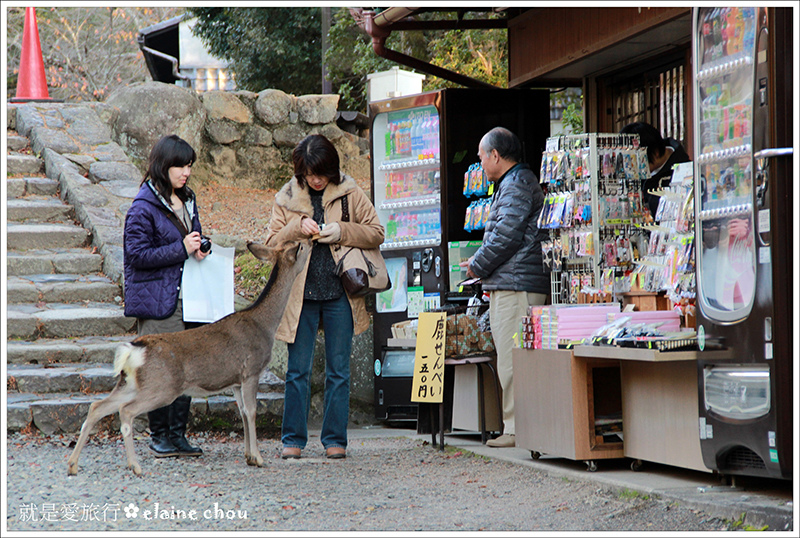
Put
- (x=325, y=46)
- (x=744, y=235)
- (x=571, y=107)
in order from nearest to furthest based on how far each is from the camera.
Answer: (x=744, y=235) → (x=571, y=107) → (x=325, y=46)

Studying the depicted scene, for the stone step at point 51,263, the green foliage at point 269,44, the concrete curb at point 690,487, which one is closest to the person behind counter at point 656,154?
the concrete curb at point 690,487

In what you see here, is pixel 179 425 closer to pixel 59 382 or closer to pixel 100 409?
pixel 100 409

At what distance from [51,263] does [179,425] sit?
376cm

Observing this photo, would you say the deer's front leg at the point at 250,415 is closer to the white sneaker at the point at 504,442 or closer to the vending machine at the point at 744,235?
the white sneaker at the point at 504,442

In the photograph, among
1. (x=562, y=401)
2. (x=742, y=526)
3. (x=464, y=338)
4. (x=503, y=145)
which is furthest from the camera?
(x=464, y=338)

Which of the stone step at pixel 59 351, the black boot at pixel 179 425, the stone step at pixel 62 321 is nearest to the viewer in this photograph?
the black boot at pixel 179 425

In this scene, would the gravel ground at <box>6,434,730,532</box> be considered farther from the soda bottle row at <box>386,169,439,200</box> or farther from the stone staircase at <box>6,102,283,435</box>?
the soda bottle row at <box>386,169,439,200</box>

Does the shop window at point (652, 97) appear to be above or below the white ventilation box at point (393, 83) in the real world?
below

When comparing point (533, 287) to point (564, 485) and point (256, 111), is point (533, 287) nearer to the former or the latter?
point (564, 485)

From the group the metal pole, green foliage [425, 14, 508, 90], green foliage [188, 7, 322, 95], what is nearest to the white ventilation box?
green foliage [425, 14, 508, 90]

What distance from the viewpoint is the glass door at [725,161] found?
429 cm

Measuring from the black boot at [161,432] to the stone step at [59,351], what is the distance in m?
1.74

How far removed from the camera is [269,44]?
19.2 m

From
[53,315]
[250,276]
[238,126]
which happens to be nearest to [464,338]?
[250,276]
